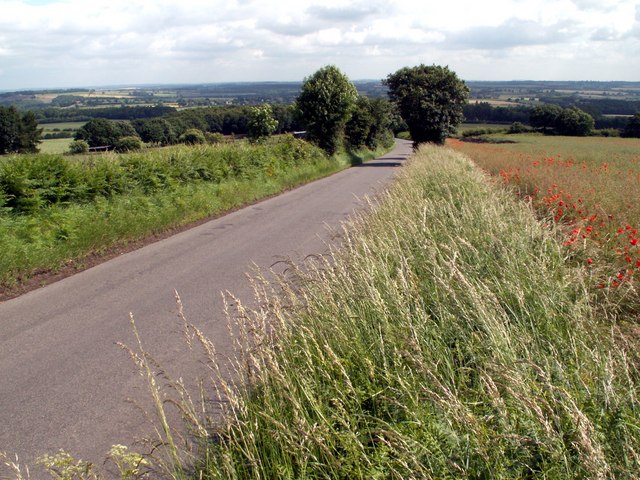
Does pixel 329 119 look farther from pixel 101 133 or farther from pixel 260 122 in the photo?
pixel 260 122

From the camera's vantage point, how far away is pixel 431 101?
4412 cm

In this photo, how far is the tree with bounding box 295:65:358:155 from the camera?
37188 mm

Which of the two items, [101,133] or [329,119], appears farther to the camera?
[329,119]

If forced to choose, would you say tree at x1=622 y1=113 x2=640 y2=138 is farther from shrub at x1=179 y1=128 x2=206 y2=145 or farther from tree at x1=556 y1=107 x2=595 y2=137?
shrub at x1=179 y1=128 x2=206 y2=145

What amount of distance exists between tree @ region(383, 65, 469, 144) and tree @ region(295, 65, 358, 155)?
8.52 meters

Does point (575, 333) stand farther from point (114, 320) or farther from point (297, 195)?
point (297, 195)

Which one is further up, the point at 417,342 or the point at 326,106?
the point at 326,106

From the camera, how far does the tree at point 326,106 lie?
122 ft

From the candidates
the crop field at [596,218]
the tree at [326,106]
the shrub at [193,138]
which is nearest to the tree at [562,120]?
the tree at [326,106]

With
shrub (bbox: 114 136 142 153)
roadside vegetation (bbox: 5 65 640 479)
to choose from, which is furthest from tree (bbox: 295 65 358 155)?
roadside vegetation (bbox: 5 65 640 479)

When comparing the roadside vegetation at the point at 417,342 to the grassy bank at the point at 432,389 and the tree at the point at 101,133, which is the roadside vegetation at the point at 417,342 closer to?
the grassy bank at the point at 432,389

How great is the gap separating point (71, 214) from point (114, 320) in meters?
4.57

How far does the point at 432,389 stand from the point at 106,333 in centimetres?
447

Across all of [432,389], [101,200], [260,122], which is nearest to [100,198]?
[101,200]
